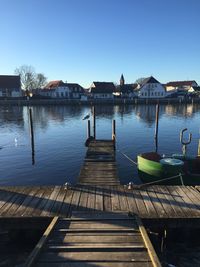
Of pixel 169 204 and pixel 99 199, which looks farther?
pixel 99 199

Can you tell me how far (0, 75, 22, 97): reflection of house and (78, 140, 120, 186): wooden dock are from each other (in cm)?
8792

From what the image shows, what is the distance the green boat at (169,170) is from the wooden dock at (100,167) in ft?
7.10

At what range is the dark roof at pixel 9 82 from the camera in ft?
335

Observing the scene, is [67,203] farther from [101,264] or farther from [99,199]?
[101,264]

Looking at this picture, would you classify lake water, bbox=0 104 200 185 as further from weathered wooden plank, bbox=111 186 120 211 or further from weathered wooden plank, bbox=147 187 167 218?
weathered wooden plank, bbox=147 187 167 218

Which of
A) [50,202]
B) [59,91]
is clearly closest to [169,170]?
[50,202]

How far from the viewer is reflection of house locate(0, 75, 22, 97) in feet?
334

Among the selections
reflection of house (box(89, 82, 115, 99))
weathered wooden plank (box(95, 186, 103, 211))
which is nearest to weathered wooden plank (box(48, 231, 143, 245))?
weathered wooden plank (box(95, 186, 103, 211))

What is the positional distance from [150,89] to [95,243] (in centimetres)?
10669

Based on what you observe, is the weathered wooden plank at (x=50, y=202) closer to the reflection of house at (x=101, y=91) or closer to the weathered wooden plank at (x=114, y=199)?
the weathered wooden plank at (x=114, y=199)

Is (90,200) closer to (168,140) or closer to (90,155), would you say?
(90,155)

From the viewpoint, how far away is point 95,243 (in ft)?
25.8

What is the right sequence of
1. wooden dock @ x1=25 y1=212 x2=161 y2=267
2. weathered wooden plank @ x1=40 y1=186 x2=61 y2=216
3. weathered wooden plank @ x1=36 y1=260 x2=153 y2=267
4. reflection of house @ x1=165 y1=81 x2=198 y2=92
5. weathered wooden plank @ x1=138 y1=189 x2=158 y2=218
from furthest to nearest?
reflection of house @ x1=165 y1=81 x2=198 y2=92 < weathered wooden plank @ x1=40 y1=186 x2=61 y2=216 < weathered wooden plank @ x1=138 y1=189 x2=158 y2=218 < wooden dock @ x1=25 y1=212 x2=161 y2=267 < weathered wooden plank @ x1=36 y1=260 x2=153 y2=267

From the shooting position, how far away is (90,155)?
1997 cm
